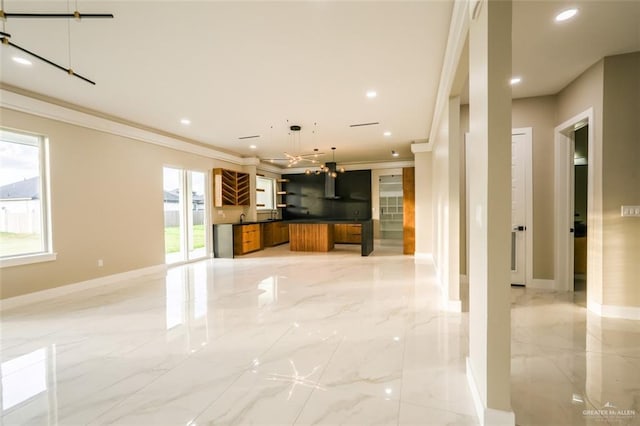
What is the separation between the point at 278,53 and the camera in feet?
10.3

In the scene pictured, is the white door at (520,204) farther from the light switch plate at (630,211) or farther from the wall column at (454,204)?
the wall column at (454,204)

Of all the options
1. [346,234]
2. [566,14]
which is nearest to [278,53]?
[566,14]

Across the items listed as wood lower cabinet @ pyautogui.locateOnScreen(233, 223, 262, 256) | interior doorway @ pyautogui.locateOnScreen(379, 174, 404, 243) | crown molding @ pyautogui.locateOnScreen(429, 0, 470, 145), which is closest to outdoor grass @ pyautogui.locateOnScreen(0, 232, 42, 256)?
wood lower cabinet @ pyautogui.locateOnScreen(233, 223, 262, 256)

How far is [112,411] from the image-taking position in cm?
185

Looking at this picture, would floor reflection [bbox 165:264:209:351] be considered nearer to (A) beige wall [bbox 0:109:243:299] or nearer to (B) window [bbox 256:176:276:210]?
(A) beige wall [bbox 0:109:243:299]

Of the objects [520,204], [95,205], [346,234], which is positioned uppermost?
[95,205]

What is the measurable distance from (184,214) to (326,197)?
486 centimetres

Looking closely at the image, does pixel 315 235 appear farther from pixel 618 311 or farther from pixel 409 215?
pixel 618 311

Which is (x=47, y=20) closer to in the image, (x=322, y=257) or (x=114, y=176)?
(x=114, y=176)

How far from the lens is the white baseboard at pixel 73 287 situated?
13.0 feet

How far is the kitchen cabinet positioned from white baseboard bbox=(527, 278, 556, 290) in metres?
6.76

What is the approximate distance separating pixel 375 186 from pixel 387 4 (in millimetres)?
7803

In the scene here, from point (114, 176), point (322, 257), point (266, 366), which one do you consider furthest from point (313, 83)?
point (322, 257)

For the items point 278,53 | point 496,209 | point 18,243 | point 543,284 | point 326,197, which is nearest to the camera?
point 496,209
